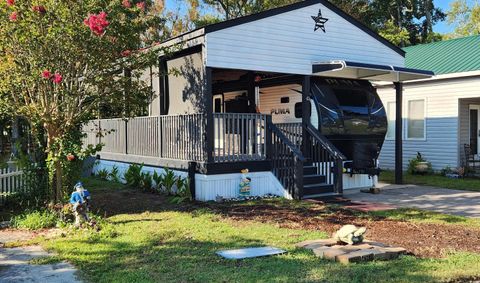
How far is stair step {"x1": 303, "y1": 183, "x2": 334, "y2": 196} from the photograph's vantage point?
10.5 m

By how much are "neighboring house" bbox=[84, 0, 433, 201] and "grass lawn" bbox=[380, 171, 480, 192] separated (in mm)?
2147

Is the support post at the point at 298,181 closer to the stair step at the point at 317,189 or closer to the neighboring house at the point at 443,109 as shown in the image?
the stair step at the point at 317,189

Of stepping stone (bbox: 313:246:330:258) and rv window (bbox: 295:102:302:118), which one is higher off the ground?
rv window (bbox: 295:102:302:118)

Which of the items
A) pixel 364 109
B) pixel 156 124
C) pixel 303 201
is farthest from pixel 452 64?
pixel 156 124

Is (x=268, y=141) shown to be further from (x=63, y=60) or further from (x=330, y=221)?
(x=63, y=60)

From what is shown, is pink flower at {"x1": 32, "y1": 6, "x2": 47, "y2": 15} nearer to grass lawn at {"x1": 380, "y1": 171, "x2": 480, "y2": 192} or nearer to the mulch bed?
the mulch bed

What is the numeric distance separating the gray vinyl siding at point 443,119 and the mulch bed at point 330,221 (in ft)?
26.1

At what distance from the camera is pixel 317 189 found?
35.1 feet

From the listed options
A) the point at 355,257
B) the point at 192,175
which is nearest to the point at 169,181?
the point at 192,175

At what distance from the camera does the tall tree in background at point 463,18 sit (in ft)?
118

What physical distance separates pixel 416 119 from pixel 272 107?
7.00 meters

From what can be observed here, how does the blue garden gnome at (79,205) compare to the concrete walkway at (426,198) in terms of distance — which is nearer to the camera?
the blue garden gnome at (79,205)

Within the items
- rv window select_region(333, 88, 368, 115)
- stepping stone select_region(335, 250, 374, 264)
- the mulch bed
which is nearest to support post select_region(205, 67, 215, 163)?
the mulch bed

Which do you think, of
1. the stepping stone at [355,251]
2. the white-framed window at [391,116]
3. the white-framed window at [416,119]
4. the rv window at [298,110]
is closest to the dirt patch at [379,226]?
the stepping stone at [355,251]
